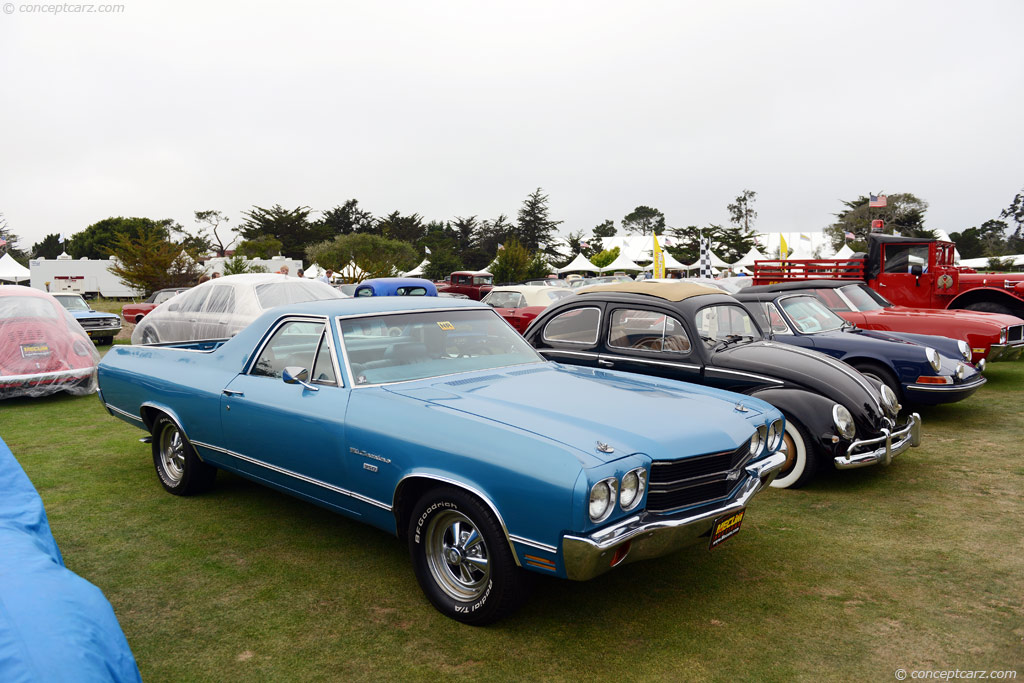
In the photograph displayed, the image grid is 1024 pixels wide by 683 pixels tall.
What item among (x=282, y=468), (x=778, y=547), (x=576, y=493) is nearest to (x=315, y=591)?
(x=282, y=468)

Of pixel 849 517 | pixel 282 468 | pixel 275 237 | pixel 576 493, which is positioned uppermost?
pixel 275 237

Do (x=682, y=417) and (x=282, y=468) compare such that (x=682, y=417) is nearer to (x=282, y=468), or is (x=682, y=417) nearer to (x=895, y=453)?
(x=282, y=468)

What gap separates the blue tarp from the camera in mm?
1598

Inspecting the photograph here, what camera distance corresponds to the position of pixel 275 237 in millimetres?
70625

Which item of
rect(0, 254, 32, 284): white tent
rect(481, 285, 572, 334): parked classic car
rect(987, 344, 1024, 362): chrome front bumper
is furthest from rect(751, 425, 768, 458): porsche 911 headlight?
rect(0, 254, 32, 284): white tent

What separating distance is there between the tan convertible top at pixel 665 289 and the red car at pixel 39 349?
7237mm

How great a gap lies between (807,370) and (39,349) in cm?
930

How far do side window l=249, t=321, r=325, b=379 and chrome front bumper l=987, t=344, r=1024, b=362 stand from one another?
866 centimetres

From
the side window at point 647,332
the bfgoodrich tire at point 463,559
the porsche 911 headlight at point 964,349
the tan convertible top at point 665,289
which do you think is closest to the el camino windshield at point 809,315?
the porsche 911 headlight at point 964,349

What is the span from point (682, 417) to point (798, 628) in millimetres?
1117

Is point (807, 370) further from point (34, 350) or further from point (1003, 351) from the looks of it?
point (34, 350)

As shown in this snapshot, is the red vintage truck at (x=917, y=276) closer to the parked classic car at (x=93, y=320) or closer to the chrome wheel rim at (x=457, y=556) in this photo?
the chrome wheel rim at (x=457, y=556)

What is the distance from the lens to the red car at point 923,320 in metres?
8.69

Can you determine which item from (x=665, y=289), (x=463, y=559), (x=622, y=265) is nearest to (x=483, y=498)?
(x=463, y=559)
